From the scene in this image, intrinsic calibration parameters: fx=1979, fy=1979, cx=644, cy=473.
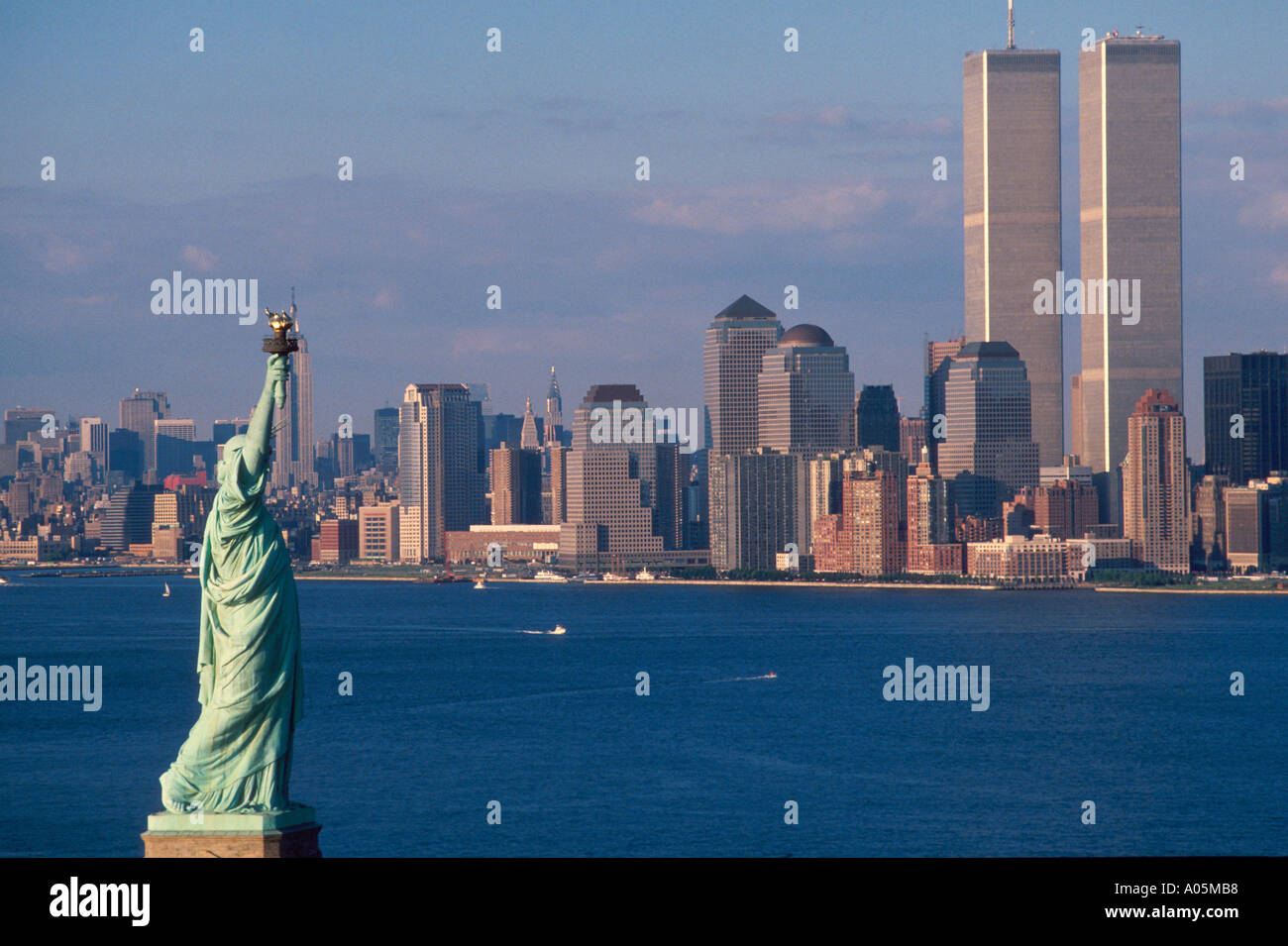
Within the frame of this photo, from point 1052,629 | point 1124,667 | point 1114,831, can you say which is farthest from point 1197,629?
point 1114,831

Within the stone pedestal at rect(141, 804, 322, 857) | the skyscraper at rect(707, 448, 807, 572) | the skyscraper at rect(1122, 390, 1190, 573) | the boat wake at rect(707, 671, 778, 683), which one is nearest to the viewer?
the stone pedestal at rect(141, 804, 322, 857)

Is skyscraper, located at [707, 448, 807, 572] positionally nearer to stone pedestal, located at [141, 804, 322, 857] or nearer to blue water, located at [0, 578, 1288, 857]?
blue water, located at [0, 578, 1288, 857]

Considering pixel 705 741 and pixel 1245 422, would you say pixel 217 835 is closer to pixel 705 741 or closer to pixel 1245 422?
pixel 705 741

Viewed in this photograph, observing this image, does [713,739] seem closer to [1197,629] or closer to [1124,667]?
[1124,667]

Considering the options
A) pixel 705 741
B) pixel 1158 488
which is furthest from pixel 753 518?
pixel 705 741

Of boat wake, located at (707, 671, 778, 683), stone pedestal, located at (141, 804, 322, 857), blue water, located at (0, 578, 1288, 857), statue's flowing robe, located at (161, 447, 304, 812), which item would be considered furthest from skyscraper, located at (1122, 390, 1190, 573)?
stone pedestal, located at (141, 804, 322, 857)
